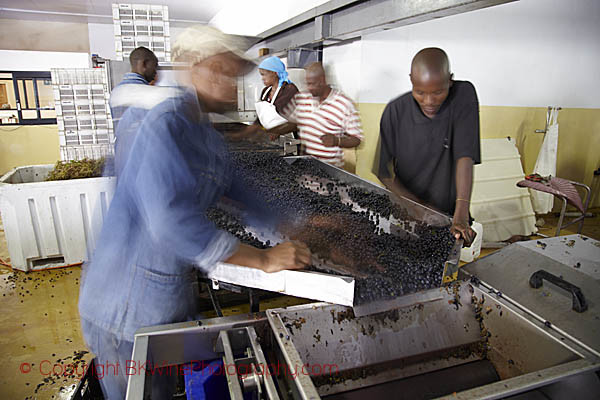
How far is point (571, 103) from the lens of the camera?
4492 millimetres

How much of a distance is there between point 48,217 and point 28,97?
5.13 meters

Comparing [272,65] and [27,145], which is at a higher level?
[272,65]

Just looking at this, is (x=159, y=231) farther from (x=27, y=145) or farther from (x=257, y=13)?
(x=27, y=145)

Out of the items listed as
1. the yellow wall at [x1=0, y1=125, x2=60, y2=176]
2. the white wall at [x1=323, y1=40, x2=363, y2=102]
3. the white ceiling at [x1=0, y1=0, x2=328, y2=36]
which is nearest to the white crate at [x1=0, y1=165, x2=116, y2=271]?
the white wall at [x1=323, y1=40, x2=363, y2=102]

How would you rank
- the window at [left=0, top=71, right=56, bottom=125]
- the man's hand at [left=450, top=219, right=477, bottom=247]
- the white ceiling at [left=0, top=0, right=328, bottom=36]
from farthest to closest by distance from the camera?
the window at [left=0, top=71, right=56, bottom=125], the white ceiling at [left=0, top=0, right=328, bottom=36], the man's hand at [left=450, top=219, right=477, bottom=247]

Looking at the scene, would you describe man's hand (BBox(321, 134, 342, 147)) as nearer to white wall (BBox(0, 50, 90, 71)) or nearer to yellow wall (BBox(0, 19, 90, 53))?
white wall (BBox(0, 50, 90, 71))

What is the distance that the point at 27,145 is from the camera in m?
6.46

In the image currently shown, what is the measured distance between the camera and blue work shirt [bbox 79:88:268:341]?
895 millimetres

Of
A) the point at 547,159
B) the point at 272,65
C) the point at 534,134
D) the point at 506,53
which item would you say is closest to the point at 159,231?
the point at 272,65

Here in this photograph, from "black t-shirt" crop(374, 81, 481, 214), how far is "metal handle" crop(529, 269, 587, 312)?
2.69 ft

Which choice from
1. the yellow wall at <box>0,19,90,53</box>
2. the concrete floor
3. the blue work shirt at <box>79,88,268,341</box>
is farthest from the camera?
the yellow wall at <box>0,19,90,53</box>

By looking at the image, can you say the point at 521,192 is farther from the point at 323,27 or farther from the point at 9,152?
the point at 9,152

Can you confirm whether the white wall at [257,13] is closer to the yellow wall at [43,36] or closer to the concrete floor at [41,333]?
the yellow wall at [43,36]

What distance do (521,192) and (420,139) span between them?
2.75 meters
